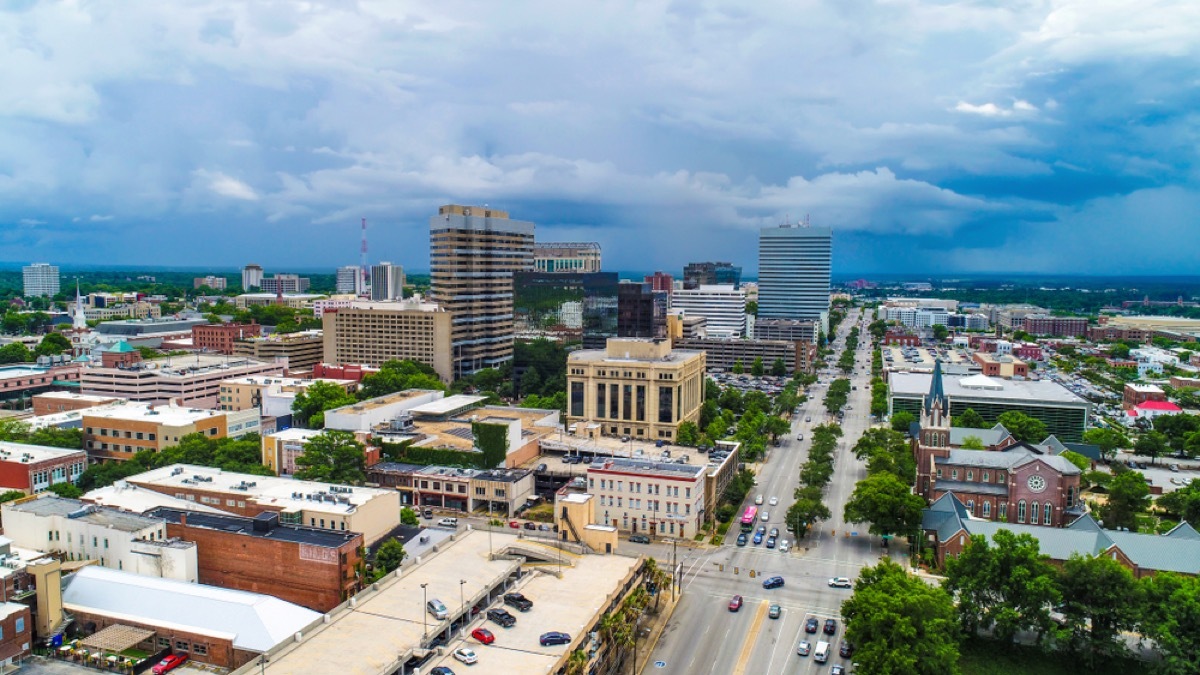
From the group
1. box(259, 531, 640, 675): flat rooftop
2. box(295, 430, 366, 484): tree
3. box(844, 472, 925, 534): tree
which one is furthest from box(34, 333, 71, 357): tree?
box(844, 472, 925, 534): tree

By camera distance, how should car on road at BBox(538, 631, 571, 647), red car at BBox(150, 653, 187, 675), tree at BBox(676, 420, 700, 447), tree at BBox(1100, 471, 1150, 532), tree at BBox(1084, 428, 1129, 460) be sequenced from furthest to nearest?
1. tree at BBox(1084, 428, 1129, 460)
2. tree at BBox(676, 420, 700, 447)
3. tree at BBox(1100, 471, 1150, 532)
4. red car at BBox(150, 653, 187, 675)
5. car on road at BBox(538, 631, 571, 647)

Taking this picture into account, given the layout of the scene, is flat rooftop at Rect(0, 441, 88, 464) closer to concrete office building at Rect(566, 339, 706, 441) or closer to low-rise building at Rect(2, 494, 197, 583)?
low-rise building at Rect(2, 494, 197, 583)

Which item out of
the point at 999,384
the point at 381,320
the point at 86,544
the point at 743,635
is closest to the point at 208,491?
the point at 86,544

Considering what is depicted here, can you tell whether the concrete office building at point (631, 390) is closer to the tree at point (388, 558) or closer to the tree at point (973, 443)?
the tree at point (973, 443)

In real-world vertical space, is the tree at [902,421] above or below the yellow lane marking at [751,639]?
above

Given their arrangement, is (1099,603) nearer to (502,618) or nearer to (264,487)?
(502,618)

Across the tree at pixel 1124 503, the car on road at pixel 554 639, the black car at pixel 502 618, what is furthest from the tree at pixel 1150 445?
the black car at pixel 502 618
